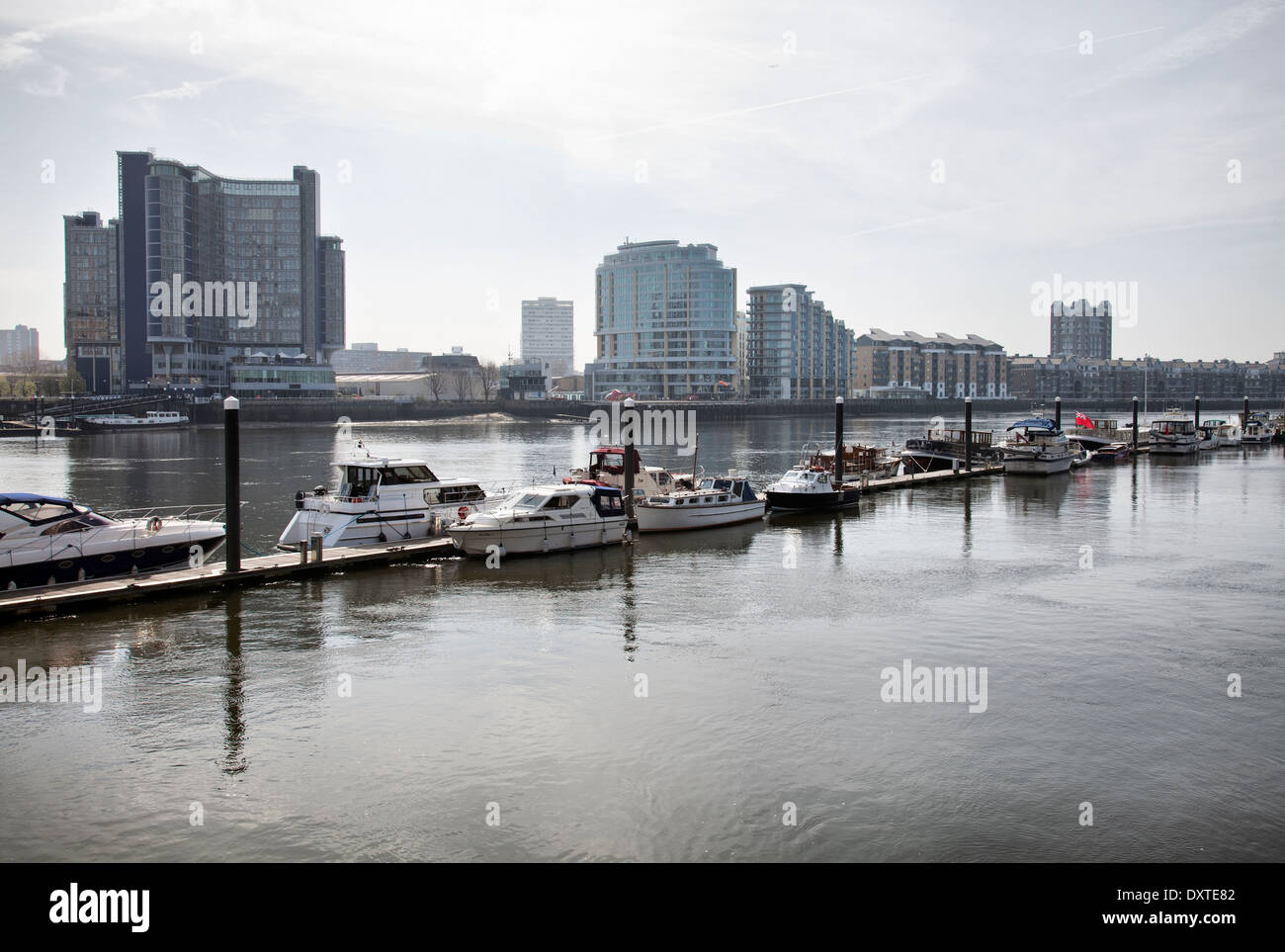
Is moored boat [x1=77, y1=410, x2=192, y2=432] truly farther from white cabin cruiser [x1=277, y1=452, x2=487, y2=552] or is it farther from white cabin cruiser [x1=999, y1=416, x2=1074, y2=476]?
white cabin cruiser [x1=277, y1=452, x2=487, y2=552]

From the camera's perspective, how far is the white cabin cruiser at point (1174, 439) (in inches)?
3364

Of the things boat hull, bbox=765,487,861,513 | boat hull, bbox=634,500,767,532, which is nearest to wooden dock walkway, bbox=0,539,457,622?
boat hull, bbox=634,500,767,532

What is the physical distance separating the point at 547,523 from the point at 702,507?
8768mm

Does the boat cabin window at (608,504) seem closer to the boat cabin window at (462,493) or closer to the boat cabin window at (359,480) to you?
the boat cabin window at (462,493)

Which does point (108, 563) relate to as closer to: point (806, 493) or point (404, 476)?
point (404, 476)

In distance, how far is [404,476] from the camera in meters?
33.3

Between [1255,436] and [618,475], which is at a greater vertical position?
[1255,436]

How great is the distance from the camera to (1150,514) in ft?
151

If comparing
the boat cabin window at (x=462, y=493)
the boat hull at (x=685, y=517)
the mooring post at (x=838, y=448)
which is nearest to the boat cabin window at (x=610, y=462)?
the boat hull at (x=685, y=517)

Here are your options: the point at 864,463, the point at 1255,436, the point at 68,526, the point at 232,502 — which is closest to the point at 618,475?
the point at 232,502

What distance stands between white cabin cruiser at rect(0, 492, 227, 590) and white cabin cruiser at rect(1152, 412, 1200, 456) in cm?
8180
